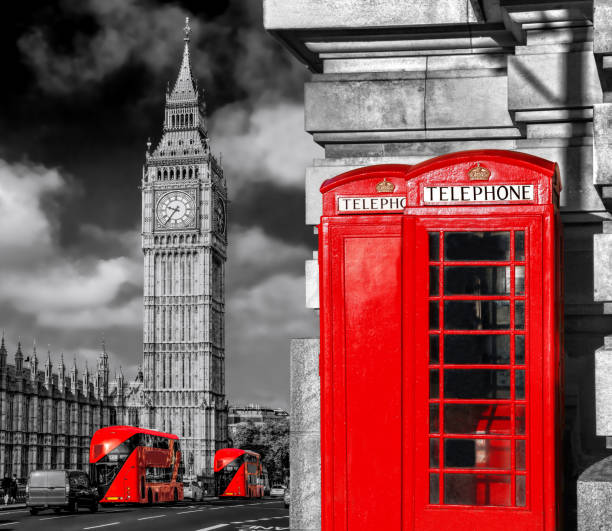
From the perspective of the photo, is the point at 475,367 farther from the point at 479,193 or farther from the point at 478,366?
the point at 479,193

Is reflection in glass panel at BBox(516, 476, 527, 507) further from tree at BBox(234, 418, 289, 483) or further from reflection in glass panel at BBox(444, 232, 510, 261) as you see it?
tree at BBox(234, 418, 289, 483)

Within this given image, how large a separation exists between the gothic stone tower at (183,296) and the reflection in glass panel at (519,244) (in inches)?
3111

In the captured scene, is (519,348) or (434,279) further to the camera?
(434,279)

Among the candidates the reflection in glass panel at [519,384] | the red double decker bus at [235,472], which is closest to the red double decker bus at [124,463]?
the red double decker bus at [235,472]

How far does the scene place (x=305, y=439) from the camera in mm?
7961

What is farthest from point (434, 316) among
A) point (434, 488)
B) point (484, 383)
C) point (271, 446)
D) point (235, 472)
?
point (271, 446)

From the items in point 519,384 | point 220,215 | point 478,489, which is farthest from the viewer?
point 220,215

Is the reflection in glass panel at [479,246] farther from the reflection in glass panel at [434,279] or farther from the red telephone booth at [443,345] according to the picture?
the reflection in glass panel at [434,279]

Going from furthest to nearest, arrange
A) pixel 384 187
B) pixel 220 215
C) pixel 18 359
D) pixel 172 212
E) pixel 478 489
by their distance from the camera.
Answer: pixel 220 215 → pixel 172 212 → pixel 18 359 → pixel 384 187 → pixel 478 489

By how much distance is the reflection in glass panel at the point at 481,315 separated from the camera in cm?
652

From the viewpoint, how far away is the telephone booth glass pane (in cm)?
650

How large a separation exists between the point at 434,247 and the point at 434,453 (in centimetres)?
116

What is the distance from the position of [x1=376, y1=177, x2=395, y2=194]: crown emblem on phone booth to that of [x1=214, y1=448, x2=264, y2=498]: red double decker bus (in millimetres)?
42785

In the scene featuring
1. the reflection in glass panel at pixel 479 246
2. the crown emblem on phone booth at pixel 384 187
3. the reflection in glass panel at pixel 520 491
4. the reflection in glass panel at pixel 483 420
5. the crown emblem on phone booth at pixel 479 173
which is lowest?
the reflection in glass panel at pixel 520 491
